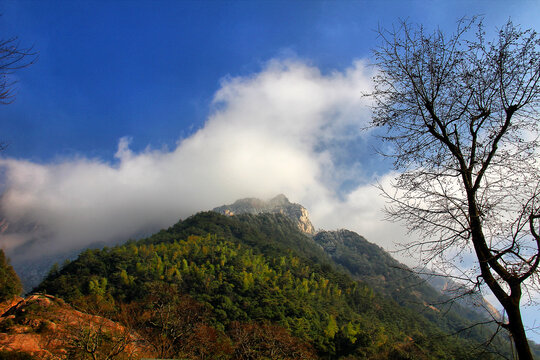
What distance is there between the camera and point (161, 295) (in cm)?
4428

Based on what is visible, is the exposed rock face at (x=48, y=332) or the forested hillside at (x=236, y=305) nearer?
the exposed rock face at (x=48, y=332)

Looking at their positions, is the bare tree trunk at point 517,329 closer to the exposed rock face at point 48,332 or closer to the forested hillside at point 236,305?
the forested hillside at point 236,305

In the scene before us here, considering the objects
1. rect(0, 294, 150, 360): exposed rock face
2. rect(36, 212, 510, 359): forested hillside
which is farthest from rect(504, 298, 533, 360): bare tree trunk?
rect(0, 294, 150, 360): exposed rock face

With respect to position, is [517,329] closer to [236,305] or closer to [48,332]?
[48,332]

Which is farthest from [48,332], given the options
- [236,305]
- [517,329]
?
[236,305]

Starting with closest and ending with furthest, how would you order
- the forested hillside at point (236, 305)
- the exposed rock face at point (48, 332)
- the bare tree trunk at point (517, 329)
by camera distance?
the bare tree trunk at point (517, 329) → the exposed rock face at point (48, 332) → the forested hillside at point (236, 305)

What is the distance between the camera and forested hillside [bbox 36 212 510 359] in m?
28.6

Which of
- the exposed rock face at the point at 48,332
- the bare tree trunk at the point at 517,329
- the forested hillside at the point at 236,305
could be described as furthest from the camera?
the forested hillside at the point at 236,305

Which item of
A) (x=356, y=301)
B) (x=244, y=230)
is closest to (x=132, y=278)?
(x=356, y=301)

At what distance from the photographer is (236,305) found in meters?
52.8

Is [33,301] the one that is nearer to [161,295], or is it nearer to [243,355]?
[243,355]

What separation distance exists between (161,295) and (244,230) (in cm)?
8366

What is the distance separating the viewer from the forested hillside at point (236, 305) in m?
28.6

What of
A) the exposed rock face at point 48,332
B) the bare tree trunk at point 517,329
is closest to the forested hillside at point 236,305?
the bare tree trunk at point 517,329
